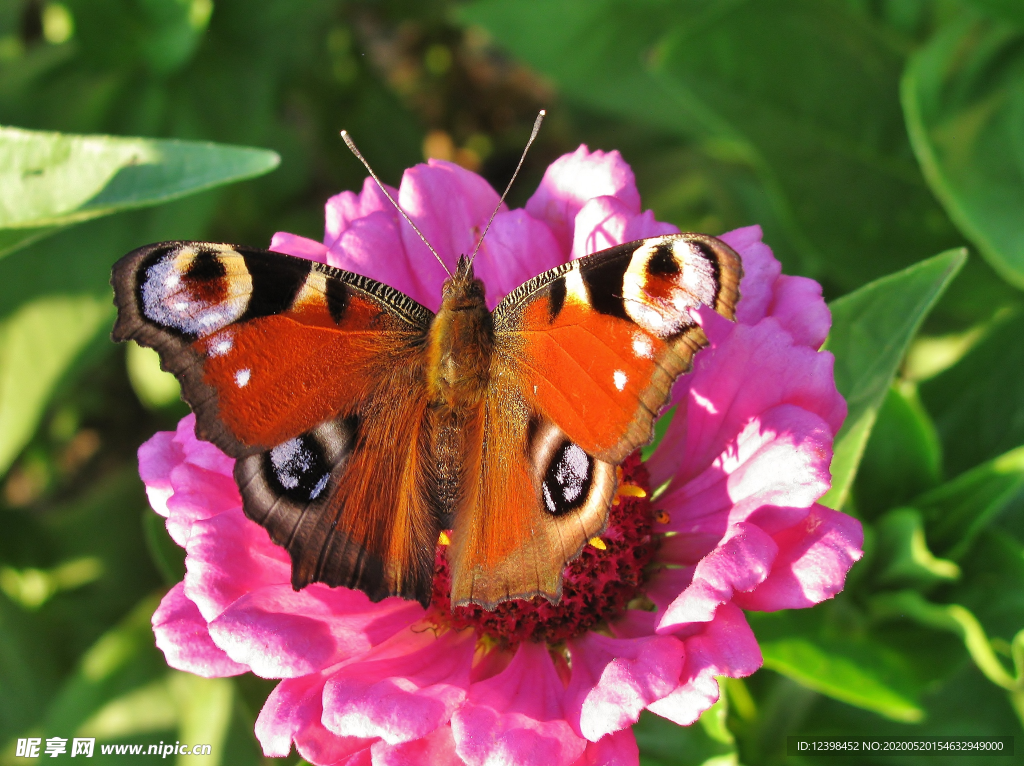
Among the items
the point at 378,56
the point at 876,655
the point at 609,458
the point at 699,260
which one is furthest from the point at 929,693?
the point at 378,56

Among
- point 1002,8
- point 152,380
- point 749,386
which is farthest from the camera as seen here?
point 152,380

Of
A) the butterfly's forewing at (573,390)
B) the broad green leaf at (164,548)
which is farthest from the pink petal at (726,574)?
the broad green leaf at (164,548)

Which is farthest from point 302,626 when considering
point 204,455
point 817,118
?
point 817,118

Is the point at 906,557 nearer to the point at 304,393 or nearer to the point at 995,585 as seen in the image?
the point at 995,585

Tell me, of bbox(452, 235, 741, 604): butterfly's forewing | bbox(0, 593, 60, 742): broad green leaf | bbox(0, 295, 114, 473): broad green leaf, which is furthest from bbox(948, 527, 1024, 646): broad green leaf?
bbox(0, 593, 60, 742): broad green leaf

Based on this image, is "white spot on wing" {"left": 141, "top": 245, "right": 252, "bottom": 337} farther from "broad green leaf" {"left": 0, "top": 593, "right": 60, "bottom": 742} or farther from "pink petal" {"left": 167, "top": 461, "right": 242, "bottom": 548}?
"broad green leaf" {"left": 0, "top": 593, "right": 60, "bottom": 742}

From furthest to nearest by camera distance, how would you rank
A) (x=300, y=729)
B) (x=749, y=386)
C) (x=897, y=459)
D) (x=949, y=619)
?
(x=897, y=459) < (x=949, y=619) < (x=749, y=386) < (x=300, y=729)
